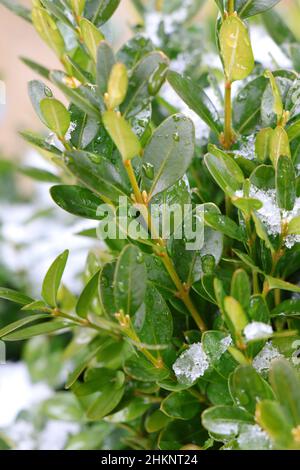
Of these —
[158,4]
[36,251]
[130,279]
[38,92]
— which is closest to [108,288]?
[130,279]

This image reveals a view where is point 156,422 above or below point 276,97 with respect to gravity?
below

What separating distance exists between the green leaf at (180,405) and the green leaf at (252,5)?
0.87ft

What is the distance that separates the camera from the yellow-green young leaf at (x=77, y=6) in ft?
1.38

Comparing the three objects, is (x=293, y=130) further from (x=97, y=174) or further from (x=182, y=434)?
(x=182, y=434)

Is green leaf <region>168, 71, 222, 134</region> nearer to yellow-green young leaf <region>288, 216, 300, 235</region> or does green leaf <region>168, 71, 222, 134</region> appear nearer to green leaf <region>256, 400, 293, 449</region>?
yellow-green young leaf <region>288, 216, 300, 235</region>

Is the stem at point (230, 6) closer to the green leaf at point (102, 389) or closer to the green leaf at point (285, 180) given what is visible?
the green leaf at point (285, 180)

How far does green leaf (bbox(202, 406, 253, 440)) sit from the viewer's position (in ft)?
1.16

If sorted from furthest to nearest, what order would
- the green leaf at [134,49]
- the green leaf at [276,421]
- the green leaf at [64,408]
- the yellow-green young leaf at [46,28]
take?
the green leaf at [64,408] < the green leaf at [134,49] < the yellow-green young leaf at [46,28] < the green leaf at [276,421]

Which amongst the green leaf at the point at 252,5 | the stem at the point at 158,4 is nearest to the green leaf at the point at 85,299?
the green leaf at the point at 252,5

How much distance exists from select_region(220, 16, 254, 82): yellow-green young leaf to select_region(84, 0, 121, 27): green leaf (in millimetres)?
98

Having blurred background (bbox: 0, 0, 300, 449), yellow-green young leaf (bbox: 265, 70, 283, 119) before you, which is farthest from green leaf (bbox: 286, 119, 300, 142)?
blurred background (bbox: 0, 0, 300, 449)

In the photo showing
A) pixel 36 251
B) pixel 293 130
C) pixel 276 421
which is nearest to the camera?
pixel 276 421

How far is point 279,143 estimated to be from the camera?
38 cm

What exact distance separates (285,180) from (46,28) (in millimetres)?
184
